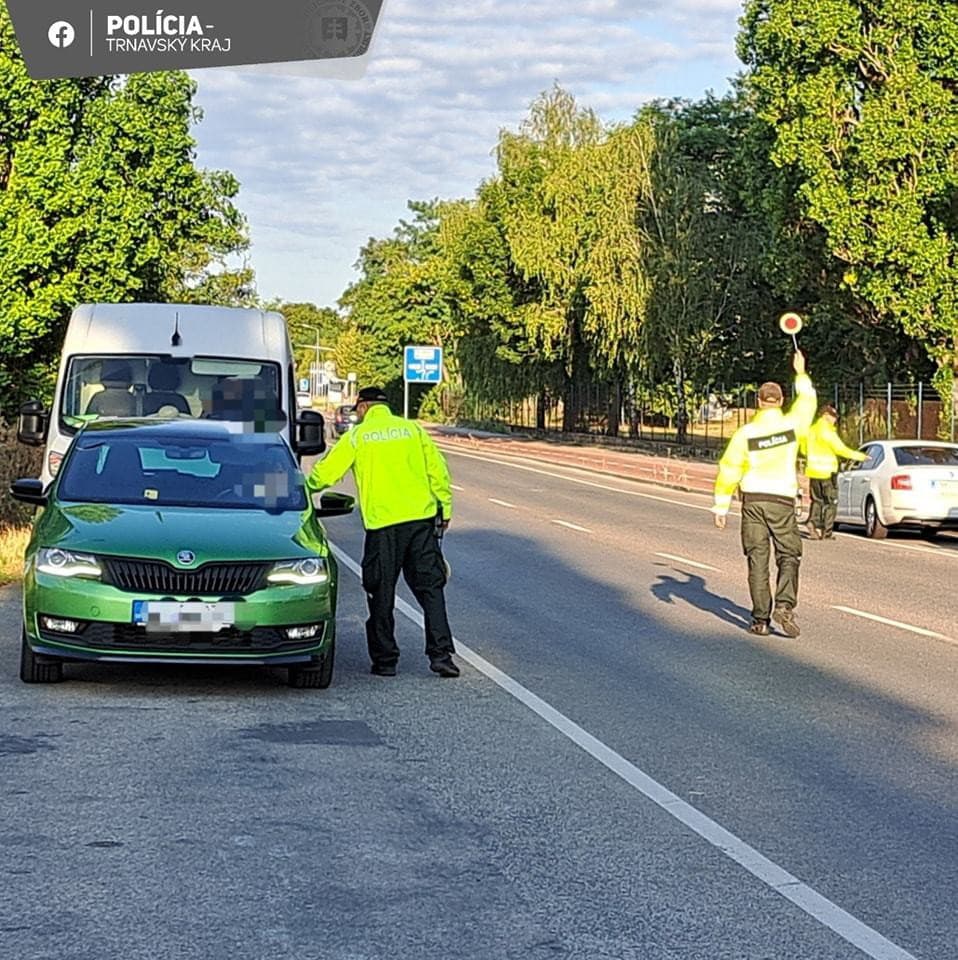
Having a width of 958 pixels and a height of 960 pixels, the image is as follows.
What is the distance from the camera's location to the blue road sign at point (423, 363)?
74000 mm

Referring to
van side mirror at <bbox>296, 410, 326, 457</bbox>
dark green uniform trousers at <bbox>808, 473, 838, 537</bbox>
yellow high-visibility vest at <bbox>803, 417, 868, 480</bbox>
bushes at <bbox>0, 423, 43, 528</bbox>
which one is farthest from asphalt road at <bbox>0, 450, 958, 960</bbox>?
dark green uniform trousers at <bbox>808, 473, 838, 537</bbox>

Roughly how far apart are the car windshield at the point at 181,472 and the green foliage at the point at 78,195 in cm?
1822

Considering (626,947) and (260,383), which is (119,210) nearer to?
(260,383)

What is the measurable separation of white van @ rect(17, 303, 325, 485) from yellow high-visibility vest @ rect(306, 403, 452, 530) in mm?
4541

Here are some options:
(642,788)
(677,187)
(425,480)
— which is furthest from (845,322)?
(642,788)

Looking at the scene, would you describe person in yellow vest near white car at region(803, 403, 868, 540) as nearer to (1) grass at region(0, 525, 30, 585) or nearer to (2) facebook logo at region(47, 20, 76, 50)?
(1) grass at region(0, 525, 30, 585)

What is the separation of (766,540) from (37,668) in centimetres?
574

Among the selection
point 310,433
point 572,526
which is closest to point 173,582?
point 310,433

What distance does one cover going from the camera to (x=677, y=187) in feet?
169

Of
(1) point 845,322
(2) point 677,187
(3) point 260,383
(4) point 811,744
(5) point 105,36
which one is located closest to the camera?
(4) point 811,744

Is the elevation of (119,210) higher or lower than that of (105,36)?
lower

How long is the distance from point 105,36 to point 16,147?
2.59 m

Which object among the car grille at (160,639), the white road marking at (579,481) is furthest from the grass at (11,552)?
the white road marking at (579,481)

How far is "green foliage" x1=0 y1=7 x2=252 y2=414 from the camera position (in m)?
28.9
